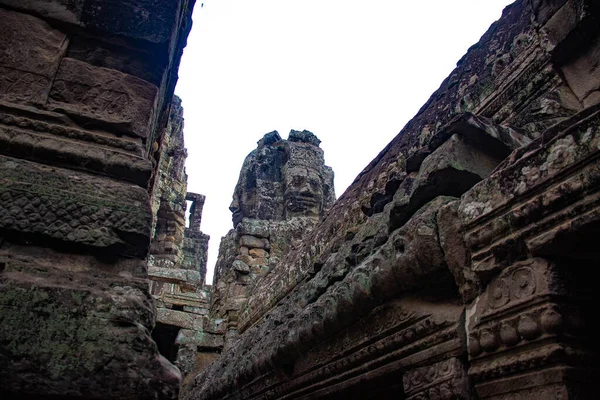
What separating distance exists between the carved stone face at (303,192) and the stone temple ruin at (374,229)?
5555mm

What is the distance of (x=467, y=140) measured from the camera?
2.08m

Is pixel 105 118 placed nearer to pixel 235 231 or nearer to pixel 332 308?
pixel 332 308

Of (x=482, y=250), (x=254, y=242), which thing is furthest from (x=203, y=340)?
(x=482, y=250)

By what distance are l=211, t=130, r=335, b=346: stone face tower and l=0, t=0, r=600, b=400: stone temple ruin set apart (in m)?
3.03

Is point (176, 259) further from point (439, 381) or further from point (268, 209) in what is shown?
point (439, 381)

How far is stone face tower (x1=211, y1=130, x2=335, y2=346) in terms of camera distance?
272 inches

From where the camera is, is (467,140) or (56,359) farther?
(467,140)

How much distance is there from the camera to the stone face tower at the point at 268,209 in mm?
6910

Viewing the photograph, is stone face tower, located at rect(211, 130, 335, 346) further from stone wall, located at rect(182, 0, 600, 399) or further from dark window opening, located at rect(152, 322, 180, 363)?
stone wall, located at rect(182, 0, 600, 399)

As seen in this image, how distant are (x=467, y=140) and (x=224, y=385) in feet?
10.9

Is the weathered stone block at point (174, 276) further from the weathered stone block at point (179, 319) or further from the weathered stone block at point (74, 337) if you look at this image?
the weathered stone block at point (74, 337)

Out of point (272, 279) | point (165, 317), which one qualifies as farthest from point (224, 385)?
point (165, 317)

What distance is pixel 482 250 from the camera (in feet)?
5.41

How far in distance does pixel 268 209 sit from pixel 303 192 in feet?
2.68
